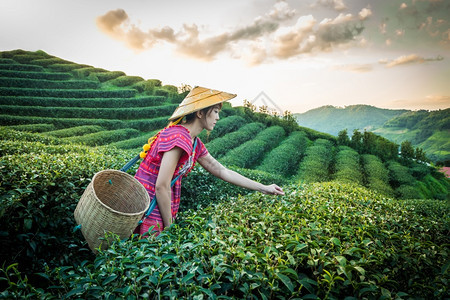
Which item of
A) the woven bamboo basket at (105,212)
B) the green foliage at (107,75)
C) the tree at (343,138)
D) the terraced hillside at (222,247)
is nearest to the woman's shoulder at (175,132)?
the woven bamboo basket at (105,212)

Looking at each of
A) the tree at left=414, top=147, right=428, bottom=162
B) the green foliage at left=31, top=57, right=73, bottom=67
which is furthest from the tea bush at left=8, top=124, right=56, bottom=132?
the tree at left=414, top=147, right=428, bottom=162

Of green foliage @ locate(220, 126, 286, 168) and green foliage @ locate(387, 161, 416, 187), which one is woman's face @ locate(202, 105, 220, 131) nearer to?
green foliage @ locate(220, 126, 286, 168)

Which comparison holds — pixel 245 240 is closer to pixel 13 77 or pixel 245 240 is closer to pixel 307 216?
pixel 307 216

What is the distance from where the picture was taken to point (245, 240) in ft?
4.59

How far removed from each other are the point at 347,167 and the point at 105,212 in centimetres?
1046

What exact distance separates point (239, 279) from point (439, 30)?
225 inches

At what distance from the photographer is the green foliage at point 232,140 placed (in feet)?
34.9

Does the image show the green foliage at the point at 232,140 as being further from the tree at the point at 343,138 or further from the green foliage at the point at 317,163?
the tree at the point at 343,138

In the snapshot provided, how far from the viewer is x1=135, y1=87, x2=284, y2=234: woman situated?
181 centimetres

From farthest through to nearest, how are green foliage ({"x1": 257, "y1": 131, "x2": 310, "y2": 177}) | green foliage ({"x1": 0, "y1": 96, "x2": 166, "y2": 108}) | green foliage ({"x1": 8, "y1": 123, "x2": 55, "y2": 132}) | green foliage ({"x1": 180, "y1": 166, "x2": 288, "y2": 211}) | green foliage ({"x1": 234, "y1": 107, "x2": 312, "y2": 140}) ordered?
green foliage ({"x1": 234, "y1": 107, "x2": 312, "y2": 140}) → green foliage ({"x1": 0, "y1": 96, "x2": 166, "y2": 108}) → green foliage ({"x1": 257, "y1": 131, "x2": 310, "y2": 177}) → green foliage ({"x1": 8, "y1": 123, "x2": 55, "y2": 132}) → green foliage ({"x1": 180, "y1": 166, "x2": 288, "y2": 211})

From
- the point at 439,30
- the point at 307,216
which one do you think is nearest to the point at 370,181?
the point at 439,30

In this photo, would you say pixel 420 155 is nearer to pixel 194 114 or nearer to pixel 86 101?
pixel 194 114

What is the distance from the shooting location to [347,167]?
33.7ft

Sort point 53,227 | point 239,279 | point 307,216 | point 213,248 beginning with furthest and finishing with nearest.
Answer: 1. point 53,227
2. point 307,216
3. point 213,248
4. point 239,279
